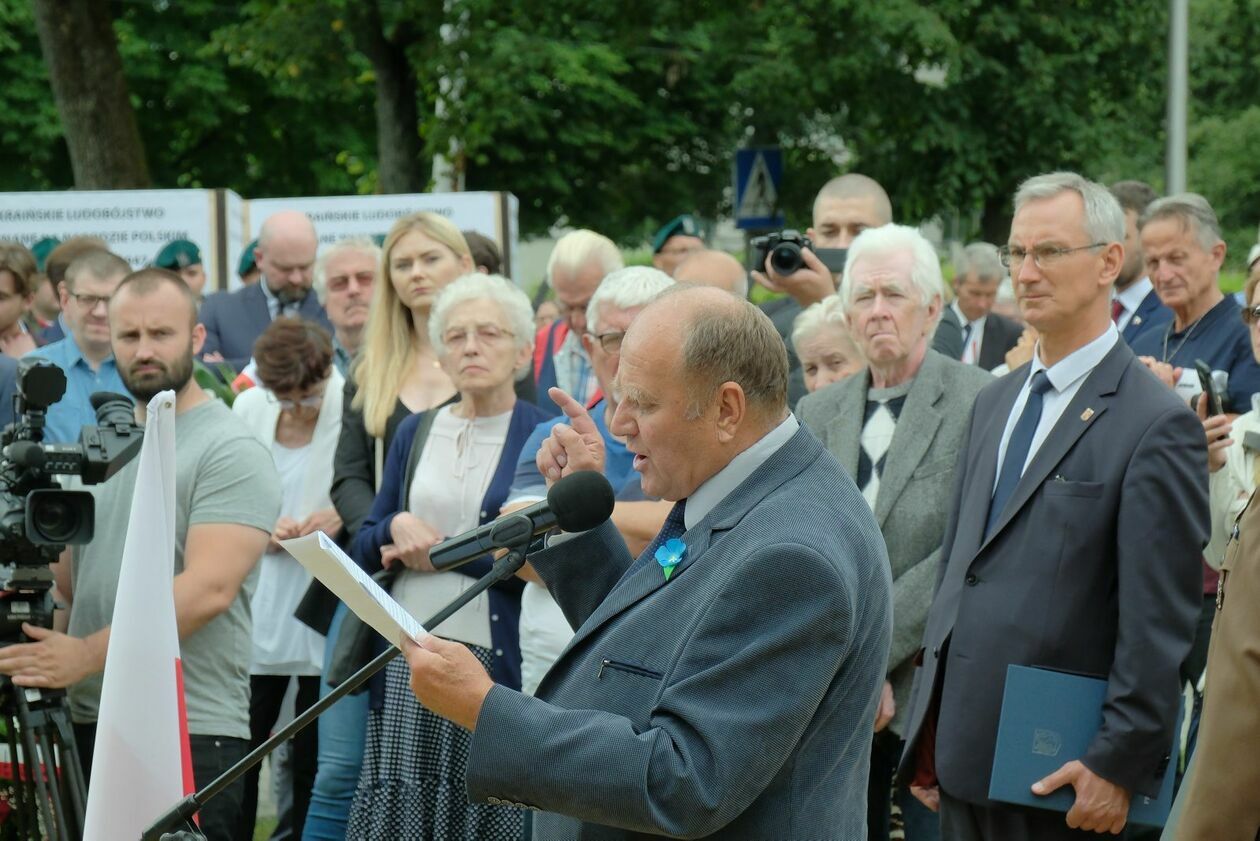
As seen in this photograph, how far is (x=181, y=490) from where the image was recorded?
5.23m

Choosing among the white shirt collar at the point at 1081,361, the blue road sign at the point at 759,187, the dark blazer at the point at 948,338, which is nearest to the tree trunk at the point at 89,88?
the blue road sign at the point at 759,187

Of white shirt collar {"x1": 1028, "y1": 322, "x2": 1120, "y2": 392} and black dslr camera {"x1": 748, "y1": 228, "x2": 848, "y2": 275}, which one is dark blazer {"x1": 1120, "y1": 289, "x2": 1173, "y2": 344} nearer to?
black dslr camera {"x1": 748, "y1": 228, "x2": 848, "y2": 275}

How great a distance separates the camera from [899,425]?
5.11 meters

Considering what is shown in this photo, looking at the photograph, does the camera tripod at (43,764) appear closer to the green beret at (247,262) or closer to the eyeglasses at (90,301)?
the eyeglasses at (90,301)

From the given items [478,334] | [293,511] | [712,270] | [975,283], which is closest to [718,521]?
[478,334]

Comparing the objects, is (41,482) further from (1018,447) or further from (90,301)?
(1018,447)

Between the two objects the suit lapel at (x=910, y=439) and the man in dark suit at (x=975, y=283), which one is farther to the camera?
the man in dark suit at (x=975, y=283)

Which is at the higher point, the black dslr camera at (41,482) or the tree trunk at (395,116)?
the tree trunk at (395,116)

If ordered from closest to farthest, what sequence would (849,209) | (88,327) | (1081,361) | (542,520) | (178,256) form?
(542,520) < (1081,361) < (849,209) < (88,327) < (178,256)

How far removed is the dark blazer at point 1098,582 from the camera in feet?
13.5

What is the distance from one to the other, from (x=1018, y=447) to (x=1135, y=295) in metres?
2.61

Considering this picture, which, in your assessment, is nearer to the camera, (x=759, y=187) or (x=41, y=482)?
(x=41, y=482)

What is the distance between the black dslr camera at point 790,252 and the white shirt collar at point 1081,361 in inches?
72.8

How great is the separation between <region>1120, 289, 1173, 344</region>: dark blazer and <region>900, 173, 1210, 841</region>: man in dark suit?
2147 mm
